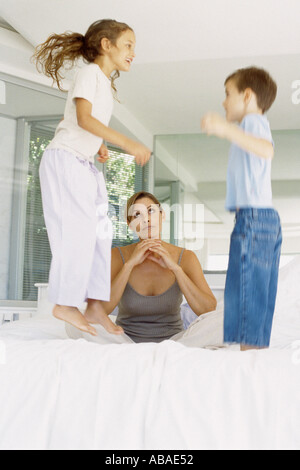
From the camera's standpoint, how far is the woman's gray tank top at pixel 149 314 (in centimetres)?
185

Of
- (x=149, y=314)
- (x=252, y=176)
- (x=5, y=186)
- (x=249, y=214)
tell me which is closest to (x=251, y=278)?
(x=249, y=214)

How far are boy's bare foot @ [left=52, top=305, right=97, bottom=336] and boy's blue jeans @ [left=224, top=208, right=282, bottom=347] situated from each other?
0.40 m

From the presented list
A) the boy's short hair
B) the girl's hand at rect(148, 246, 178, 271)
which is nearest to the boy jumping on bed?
the boy's short hair

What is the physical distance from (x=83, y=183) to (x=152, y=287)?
0.55 m

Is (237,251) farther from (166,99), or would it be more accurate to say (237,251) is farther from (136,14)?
(166,99)

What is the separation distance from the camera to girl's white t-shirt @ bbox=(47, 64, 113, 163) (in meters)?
1.56

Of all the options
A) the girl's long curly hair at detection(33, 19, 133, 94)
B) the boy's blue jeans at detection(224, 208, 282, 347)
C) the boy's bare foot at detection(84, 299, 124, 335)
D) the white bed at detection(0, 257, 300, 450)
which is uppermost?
the girl's long curly hair at detection(33, 19, 133, 94)

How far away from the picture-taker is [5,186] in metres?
3.92

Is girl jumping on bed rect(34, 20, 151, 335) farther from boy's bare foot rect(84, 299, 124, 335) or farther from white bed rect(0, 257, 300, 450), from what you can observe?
white bed rect(0, 257, 300, 450)

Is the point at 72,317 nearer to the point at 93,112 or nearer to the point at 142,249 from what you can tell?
the point at 142,249

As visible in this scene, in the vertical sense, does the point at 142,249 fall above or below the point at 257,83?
below

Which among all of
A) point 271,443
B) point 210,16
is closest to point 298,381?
point 271,443

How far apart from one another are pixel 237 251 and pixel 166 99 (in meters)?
3.71
